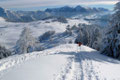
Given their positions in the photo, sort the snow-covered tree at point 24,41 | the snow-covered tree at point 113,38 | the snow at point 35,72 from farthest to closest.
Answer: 1. the snow-covered tree at point 24,41
2. the snow-covered tree at point 113,38
3. the snow at point 35,72

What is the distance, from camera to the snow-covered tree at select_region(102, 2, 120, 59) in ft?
68.1

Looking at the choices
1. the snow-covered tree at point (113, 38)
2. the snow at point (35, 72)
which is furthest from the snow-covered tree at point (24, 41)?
the snow at point (35, 72)

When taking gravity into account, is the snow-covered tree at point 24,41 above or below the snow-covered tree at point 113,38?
below

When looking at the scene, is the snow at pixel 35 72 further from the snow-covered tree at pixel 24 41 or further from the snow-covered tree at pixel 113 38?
the snow-covered tree at pixel 24 41

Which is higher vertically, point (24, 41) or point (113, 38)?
point (113, 38)

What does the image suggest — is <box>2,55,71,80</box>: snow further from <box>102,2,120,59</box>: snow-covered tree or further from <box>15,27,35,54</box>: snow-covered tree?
<box>15,27,35,54</box>: snow-covered tree

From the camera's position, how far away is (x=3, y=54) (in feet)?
129

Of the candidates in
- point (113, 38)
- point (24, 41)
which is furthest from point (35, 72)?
point (24, 41)

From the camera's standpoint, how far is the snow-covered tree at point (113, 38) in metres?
20.8

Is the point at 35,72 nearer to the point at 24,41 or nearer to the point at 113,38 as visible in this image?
the point at 113,38

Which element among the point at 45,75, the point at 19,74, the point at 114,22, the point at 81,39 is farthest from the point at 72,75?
the point at 81,39

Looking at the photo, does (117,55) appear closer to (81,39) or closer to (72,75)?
(72,75)

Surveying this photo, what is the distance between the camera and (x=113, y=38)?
69.6 feet

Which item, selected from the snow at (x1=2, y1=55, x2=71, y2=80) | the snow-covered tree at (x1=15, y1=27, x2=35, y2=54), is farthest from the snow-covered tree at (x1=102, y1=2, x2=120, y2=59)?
the snow-covered tree at (x1=15, y1=27, x2=35, y2=54)
